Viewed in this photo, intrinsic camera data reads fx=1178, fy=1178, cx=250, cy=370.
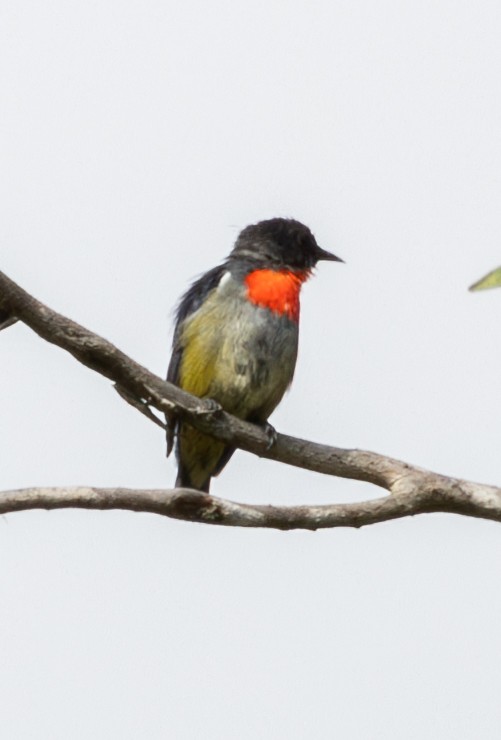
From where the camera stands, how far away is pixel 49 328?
14.6ft

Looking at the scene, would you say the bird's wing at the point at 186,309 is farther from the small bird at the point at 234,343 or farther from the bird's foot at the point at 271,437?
the bird's foot at the point at 271,437

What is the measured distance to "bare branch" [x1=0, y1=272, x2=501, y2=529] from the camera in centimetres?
413

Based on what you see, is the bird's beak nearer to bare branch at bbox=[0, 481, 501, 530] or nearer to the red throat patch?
the red throat patch

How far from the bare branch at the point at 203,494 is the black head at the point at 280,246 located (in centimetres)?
209

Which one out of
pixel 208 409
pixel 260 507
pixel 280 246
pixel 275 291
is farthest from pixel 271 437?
pixel 280 246

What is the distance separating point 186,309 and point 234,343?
0.57 m

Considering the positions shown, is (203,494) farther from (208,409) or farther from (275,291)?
(275,291)

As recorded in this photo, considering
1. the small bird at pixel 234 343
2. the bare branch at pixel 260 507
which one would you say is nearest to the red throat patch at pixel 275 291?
the small bird at pixel 234 343

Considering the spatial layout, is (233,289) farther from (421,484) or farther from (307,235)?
(421,484)

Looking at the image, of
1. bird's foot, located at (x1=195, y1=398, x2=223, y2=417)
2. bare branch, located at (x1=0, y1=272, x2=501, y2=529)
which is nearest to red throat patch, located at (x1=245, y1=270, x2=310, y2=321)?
bird's foot, located at (x1=195, y1=398, x2=223, y2=417)

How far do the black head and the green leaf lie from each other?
459 cm

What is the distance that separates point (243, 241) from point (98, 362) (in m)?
2.96

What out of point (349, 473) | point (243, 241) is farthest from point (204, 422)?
point (243, 241)

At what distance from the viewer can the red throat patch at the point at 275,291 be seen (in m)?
6.71
